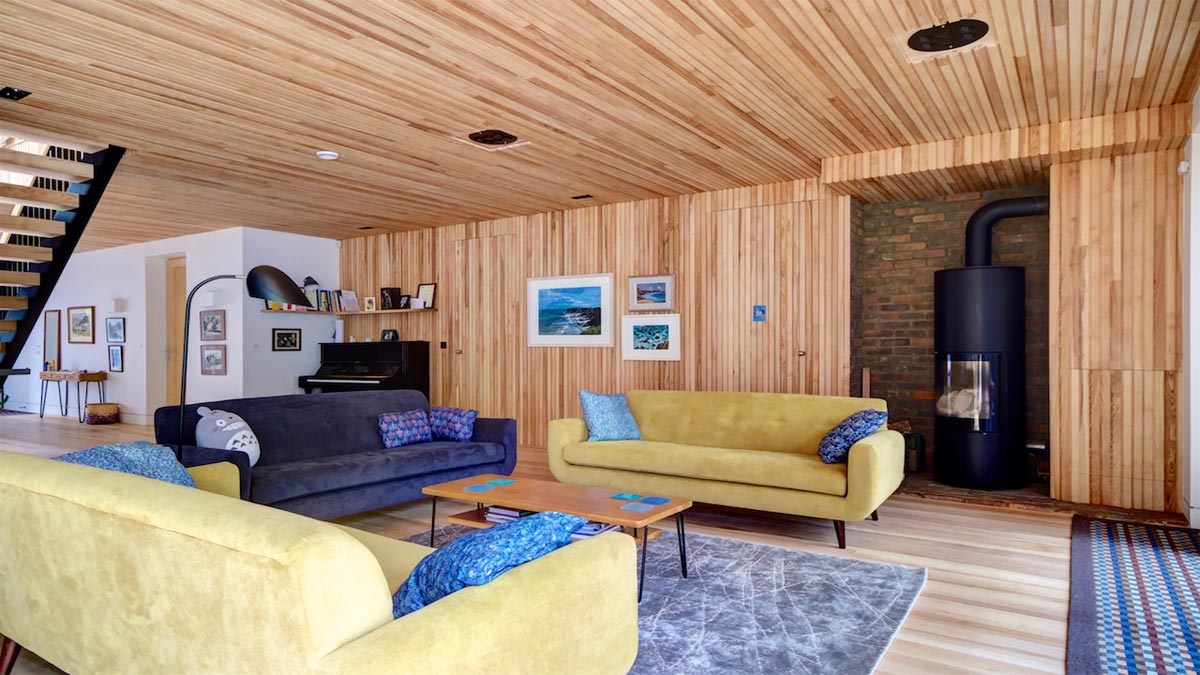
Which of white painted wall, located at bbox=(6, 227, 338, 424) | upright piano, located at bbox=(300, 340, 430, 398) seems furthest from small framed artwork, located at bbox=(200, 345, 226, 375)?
upright piano, located at bbox=(300, 340, 430, 398)

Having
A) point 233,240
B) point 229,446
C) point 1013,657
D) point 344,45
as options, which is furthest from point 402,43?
point 233,240

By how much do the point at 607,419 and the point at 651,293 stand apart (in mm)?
2023

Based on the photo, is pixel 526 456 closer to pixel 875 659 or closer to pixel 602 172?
pixel 602 172

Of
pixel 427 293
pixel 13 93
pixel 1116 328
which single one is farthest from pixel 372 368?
pixel 1116 328

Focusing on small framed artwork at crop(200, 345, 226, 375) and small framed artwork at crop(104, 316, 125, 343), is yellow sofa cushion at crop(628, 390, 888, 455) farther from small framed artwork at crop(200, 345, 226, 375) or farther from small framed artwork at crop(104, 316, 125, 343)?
small framed artwork at crop(104, 316, 125, 343)

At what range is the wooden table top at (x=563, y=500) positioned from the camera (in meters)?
3.29

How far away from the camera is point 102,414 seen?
32.0ft

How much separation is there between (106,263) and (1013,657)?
11576mm

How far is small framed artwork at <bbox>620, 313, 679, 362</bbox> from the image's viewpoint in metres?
6.99

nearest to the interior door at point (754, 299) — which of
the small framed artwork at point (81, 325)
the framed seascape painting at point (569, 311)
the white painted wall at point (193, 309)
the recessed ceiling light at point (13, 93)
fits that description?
the framed seascape painting at point (569, 311)

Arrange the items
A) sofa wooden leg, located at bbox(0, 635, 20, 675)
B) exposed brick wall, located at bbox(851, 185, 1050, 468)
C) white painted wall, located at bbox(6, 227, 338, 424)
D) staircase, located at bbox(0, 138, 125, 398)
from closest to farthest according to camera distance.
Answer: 1. sofa wooden leg, located at bbox(0, 635, 20, 675)
2. staircase, located at bbox(0, 138, 125, 398)
3. exposed brick wall, located at bbox(851, 185, 1050, 468)
4. white painted wall, located at bbox(6, 227, 338, 424)

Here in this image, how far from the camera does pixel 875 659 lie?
2.63 m

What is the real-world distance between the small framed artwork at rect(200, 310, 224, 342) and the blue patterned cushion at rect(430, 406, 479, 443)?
454 centimetres

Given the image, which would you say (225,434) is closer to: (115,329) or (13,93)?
(13,93)
